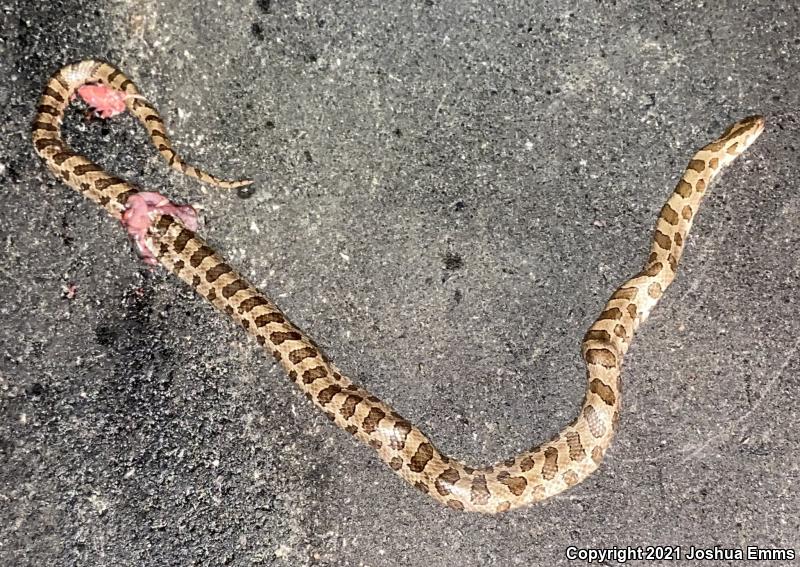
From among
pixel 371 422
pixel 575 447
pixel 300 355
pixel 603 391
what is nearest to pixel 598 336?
pixel 603 391

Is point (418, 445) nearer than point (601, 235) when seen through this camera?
Yes

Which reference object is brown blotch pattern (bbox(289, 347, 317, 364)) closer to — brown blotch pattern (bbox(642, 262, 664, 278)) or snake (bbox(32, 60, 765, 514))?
snake (bbox(32, 60, 765, 514))

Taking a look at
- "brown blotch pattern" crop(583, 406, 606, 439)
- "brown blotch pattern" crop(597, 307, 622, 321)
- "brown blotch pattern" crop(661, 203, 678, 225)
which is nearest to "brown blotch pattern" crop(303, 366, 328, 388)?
"brown blotch pattern" crop(583, 406, 606, 439)

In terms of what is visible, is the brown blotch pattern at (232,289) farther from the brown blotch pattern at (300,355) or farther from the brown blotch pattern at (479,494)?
the brown blotch pattern at (479,494)

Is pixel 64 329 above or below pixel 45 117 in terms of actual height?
below

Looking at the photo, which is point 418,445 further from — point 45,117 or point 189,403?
point 45,117

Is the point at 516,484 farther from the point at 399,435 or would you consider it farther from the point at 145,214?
the point at 145,214

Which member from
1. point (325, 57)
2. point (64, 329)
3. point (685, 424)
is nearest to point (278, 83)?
point (325, 57)

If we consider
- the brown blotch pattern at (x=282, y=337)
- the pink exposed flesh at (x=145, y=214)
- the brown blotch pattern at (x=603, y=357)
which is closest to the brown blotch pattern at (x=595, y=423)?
the brown blotch pattern at (x=603, y=357)
